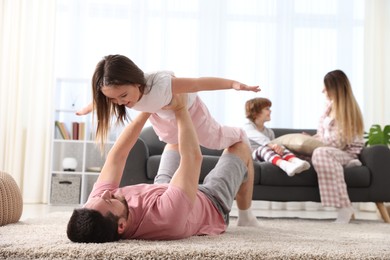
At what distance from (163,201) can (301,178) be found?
2178mm

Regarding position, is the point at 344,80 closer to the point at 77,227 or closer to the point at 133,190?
the point at 133,190

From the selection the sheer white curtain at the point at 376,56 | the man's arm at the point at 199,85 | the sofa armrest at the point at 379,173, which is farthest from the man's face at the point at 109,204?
the sheer white curtain at the point at 376,56

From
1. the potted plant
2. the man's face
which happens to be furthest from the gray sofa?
the man's face

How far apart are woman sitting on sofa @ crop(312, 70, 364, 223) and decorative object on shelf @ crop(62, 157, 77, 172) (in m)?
2.51

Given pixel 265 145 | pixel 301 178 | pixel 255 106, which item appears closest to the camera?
pixel 301 178

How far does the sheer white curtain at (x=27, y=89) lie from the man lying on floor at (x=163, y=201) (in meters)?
3.59

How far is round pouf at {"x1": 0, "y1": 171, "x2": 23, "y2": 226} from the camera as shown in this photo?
2.60 meters

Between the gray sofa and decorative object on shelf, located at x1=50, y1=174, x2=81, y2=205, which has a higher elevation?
the gray sofa

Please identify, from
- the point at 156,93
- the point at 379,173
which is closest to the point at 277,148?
the point at 379,173

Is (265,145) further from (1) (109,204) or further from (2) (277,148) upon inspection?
(1) (109,204)

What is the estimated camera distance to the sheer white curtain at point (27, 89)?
Result: 5.77 m

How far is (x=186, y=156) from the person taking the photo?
2146 mm

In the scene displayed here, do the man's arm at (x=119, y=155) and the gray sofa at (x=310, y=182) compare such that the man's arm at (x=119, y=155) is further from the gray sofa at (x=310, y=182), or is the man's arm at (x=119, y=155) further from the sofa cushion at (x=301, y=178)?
the sofa cushion at (x=301, y=178)

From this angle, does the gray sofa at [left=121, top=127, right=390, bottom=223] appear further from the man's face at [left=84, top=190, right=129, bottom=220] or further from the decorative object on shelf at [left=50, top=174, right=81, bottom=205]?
the man's face at [left=84, top=190, right=129, bottom=220]
